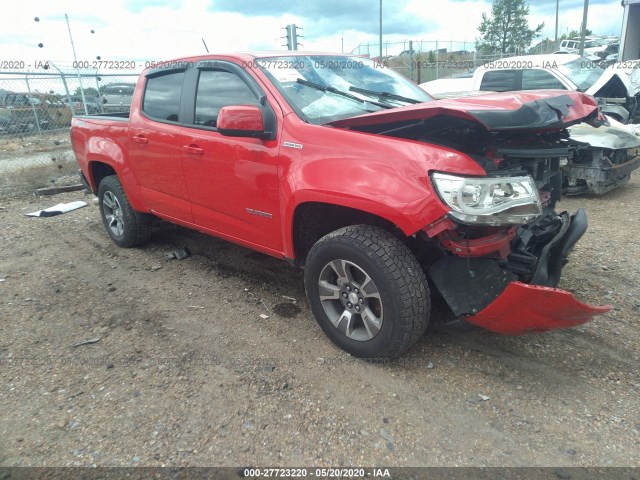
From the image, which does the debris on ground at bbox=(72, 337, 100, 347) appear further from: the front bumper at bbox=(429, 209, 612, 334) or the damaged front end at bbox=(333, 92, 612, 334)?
the front bumper at bbox=(429, 209, 612, 334)

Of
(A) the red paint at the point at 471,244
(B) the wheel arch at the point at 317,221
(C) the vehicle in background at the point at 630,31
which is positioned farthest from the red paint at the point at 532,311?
(C) the vehicle in background at the point at 630,31

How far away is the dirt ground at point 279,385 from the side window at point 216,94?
1.46 m

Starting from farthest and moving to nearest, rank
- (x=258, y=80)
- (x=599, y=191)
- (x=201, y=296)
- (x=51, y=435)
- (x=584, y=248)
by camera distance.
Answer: (x=599, y=191)
(x=584, y=248)
(x=201, y=296)
(x=258, y=80)
(x=51, y=435)

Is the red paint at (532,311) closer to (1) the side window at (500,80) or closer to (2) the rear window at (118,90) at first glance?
(1) the side window at (500,80)

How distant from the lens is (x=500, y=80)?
8.12m

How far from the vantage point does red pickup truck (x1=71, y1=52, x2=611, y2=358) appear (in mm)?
2354

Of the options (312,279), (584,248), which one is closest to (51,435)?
(312,279)

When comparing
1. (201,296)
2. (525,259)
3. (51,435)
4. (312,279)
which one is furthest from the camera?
(201,296)

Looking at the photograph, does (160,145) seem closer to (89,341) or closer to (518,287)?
(89,341)

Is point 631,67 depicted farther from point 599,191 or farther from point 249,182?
point 249,182

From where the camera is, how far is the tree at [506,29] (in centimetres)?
3576

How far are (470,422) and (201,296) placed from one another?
2.38 m

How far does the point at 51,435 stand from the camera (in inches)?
93.3

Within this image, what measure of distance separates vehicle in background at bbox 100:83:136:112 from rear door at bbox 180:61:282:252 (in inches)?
330
